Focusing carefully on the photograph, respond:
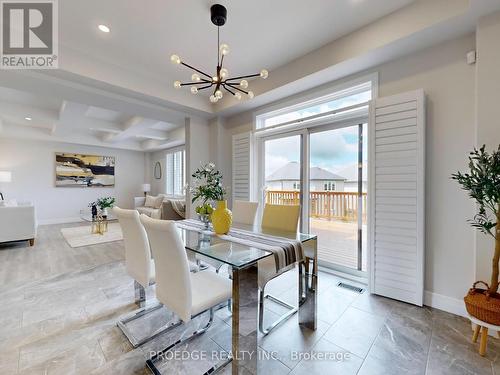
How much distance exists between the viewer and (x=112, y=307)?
7.13ft

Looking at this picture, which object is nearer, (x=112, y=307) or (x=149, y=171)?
(x=112, y=307)

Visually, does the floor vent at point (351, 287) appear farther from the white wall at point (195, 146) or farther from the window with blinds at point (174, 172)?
the window with blinds at point (174, 172)

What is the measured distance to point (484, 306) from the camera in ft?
5.09

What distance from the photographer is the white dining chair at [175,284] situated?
1.29 metres

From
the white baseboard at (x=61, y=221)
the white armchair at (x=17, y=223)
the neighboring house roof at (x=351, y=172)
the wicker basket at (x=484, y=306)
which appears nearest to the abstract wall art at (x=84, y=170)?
the white baseboard at (x=61, y=221)

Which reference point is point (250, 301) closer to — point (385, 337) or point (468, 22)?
point (385, 337)

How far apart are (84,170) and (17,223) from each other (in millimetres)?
3491

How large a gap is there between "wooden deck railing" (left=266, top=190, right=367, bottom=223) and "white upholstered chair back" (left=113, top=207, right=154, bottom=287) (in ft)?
7.57

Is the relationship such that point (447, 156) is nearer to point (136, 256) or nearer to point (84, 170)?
point (136, 256)

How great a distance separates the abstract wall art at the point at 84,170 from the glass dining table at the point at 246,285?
272 inches

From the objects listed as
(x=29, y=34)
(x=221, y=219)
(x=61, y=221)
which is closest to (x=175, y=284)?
(x=221, y=219)

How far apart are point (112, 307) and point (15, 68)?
2.81 metres

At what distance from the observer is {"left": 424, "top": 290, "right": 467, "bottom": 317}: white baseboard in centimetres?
202

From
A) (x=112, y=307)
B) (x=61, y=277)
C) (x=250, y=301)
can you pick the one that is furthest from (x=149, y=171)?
(x=250, y=301)
